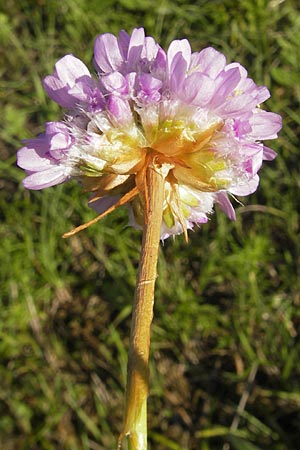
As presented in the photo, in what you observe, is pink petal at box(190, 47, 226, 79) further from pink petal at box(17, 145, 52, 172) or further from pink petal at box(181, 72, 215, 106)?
pink petal at box(17, 145, 52, 172)

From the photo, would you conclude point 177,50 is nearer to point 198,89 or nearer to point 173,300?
point 198,89

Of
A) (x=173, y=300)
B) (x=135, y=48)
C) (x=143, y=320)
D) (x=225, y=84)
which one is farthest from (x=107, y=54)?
(x=173, y=300)

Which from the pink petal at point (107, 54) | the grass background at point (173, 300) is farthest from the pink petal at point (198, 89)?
the grass background at point (173, 300)

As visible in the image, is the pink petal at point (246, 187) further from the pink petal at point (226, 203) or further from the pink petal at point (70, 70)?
the pink petal at point (70, 70)

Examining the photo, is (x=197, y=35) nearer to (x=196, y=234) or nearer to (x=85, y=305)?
(x=196, y=234)

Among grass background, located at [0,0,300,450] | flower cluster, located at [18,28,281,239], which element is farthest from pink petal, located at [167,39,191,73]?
grass background, located at [0,0,300,450]

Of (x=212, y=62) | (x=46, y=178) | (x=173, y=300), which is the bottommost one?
(x=173, y=300)
